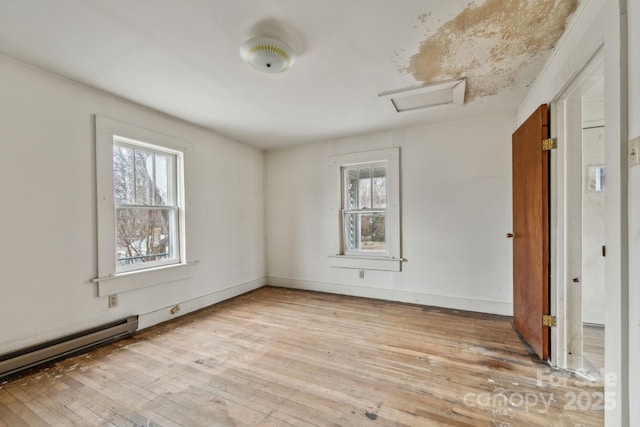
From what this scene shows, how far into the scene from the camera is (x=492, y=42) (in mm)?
1888

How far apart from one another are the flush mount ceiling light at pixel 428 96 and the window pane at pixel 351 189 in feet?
4.26

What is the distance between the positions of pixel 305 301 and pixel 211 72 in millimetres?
3008

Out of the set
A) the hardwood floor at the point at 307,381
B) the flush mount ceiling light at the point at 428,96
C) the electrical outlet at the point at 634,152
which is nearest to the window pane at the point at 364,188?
the flush mount ceiling light at the point at 428,96

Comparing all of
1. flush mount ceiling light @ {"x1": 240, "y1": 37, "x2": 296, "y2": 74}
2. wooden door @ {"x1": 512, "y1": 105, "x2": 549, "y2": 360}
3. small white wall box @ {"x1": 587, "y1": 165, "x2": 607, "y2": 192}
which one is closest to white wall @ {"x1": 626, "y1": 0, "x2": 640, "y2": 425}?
wooden door @ {"x1": 512, "y1": 105, "x2": 549, "y2": 360}

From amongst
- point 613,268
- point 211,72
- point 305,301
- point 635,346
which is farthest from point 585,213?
point 211,72

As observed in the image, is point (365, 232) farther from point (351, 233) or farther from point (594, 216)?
point (594, 216)

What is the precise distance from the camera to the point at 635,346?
1.14 metres

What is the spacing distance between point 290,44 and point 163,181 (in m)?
2.31

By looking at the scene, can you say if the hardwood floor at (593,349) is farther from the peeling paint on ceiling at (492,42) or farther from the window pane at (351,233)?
the window pane at (351,233)

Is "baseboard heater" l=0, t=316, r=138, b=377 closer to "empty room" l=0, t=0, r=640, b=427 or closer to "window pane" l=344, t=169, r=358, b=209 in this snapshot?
"empty room" l=0, t=0, r=640, b=427

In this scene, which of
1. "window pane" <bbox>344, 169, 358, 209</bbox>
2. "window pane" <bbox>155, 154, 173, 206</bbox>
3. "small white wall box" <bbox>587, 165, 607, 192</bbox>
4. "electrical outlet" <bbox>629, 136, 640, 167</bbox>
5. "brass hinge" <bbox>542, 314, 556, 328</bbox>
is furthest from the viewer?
"window pane" <bbox>344, 169, 358, 209</bbox>

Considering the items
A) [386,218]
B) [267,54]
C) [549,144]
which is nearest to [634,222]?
[549,144]

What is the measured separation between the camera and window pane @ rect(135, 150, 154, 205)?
9.61 feet

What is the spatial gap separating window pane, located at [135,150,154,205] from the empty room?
0.03m
